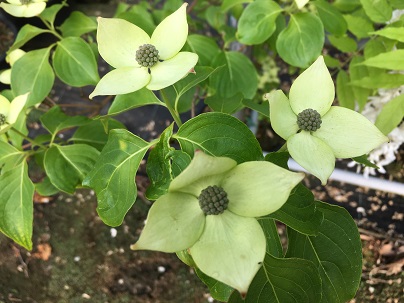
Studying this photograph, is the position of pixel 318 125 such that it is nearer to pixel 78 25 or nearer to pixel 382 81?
pixel 382 81

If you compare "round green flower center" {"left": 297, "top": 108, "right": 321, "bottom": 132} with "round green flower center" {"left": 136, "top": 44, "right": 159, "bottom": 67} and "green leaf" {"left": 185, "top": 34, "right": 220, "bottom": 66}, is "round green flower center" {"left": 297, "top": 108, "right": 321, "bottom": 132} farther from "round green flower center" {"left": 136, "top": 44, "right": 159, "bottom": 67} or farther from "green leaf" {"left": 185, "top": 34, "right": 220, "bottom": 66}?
"green leaf" {"left": 185, "top": 34, "right": 220, "bottom": 66}

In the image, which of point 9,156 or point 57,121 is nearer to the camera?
point 9,156

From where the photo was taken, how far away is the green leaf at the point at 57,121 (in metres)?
0.85

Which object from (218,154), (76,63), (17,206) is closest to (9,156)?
(17,206)

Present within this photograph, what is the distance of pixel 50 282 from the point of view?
4.20ft

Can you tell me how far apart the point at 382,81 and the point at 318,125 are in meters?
0.36

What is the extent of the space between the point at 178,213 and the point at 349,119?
10.5 inches

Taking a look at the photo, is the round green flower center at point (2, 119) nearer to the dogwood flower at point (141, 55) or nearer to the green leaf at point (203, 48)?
the dogwood flower at point (141, 55)

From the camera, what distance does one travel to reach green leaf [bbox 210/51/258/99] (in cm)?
97

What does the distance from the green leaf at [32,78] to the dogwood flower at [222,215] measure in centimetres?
52

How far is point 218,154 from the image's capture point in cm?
58

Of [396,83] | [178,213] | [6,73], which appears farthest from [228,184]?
[6,73]

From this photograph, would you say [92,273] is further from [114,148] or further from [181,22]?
[181,22]

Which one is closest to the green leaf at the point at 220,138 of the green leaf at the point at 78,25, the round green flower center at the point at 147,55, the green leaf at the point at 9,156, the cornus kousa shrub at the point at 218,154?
the cornus kousa shrub at the point at 218,154
